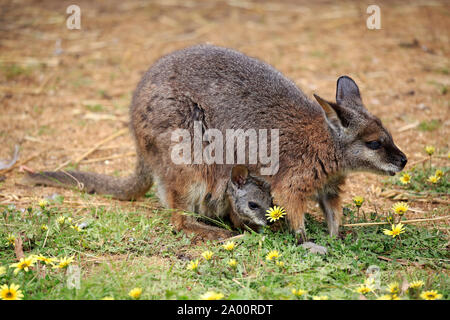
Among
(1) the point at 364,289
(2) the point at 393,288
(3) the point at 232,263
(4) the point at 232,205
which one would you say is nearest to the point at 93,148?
(4) the point at 232,205

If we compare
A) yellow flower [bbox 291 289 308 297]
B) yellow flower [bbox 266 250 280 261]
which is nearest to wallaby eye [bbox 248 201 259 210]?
yellow flower [bbox 266 250 280 261]

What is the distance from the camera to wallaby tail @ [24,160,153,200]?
423 centimetres

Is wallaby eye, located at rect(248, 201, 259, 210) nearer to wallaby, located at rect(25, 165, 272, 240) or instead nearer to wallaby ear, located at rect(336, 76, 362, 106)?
wallaby, located at rect(25, 165, 272, 240)

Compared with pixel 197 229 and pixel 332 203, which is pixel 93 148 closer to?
pixel 197 229

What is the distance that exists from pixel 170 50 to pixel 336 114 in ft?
15.2

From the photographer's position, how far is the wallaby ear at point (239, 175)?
361 centimetres

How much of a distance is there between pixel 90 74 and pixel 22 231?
156 inches

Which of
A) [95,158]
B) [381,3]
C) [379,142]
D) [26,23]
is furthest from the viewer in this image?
[381,3]

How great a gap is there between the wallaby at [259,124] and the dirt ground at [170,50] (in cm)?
82

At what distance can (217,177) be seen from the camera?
380cm

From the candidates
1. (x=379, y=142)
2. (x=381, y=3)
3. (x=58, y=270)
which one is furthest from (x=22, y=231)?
(x=381, y=3)

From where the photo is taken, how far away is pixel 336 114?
334 centimetres

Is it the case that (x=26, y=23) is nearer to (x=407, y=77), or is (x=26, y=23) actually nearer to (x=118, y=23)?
(x=118, y=23)

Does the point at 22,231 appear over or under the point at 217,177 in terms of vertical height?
under
